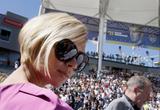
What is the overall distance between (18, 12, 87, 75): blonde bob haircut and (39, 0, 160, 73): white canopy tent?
Answer: 35.2 m

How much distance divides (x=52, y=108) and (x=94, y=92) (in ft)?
77.0

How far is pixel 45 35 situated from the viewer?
1.29 metres

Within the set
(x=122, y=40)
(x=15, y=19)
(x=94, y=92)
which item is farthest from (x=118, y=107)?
(x=15, y=19)

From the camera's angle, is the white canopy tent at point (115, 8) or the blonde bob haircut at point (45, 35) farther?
the white canopy tent at point (115, 8)

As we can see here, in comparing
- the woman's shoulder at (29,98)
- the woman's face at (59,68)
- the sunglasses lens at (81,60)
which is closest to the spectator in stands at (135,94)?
the sunglasses lens at (81,60)

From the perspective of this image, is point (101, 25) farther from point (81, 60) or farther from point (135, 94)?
point (81, 60)

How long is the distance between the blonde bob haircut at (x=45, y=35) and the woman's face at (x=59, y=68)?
0.02 metres

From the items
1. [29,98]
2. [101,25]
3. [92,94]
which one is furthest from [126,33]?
[29,98]

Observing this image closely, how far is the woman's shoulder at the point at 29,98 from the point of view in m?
1.13

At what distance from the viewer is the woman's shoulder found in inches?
44.4

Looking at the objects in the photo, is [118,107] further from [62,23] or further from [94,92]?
[94,92]

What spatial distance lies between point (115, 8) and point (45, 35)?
3673 centimetres

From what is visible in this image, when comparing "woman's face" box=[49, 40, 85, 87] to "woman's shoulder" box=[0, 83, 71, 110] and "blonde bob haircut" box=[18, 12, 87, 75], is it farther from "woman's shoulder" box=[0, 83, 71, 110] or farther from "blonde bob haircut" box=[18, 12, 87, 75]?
"woman's shoulder" box=[0, 83, 71, 110]

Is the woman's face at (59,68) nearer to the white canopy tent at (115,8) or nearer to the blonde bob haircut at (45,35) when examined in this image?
the blonde bob haircut at (45,35)
